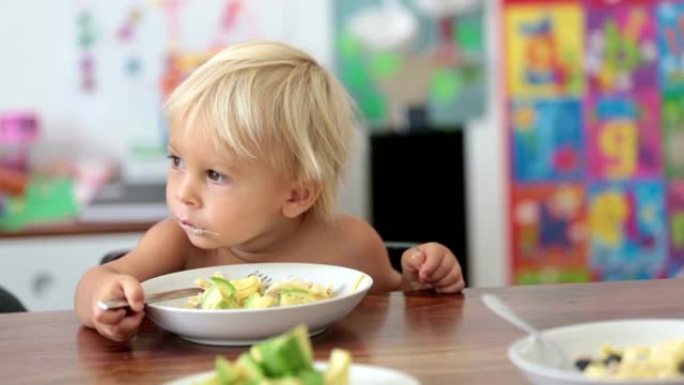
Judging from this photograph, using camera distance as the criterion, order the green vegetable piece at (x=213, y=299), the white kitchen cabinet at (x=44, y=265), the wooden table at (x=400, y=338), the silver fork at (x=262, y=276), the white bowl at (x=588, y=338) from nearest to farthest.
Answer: the white bowl at (x=588, y=338) < the wooden table at (x=400, y=338) < the green vegetable piece at (x=213, y=299) < the silver fork at (x=262, y=276) < the white kitchen cabinet at (x=44, y=265)

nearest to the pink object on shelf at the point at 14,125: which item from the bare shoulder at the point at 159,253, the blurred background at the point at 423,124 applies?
the blurred background at the point at 423,124

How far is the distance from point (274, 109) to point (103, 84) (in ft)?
7.09

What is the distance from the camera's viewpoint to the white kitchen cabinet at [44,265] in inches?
129

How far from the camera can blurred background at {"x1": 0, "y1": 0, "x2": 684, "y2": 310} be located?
3375 mm

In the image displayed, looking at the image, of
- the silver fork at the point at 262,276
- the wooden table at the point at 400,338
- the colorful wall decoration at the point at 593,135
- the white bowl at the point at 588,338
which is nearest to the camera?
the white bowl at the point at 588,338

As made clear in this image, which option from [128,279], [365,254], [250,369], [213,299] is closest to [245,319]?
[213,299]

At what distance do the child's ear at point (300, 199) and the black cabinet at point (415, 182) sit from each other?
1956mm

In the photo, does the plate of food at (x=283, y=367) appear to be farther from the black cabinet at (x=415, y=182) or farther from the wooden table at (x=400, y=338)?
the black cabinet at (x=415, y=182)

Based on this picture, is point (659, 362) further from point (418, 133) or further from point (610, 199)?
point (610, 199)

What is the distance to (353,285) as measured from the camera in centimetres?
122

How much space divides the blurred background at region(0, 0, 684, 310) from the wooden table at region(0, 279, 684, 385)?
Result: 81.8 inches

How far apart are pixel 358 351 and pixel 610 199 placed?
111 inches

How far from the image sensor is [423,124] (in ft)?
11.8

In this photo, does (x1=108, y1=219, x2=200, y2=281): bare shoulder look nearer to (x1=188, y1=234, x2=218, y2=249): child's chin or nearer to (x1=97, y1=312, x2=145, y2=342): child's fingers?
(x1=188, y1=234, x2=218, y2=249): child's chin
